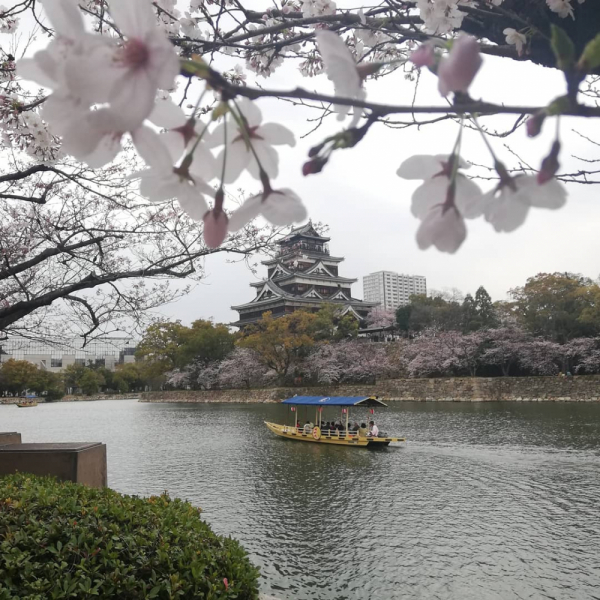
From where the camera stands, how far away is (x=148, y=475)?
1183cm

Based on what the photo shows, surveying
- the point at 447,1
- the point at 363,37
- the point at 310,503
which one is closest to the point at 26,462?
the point at 310,503

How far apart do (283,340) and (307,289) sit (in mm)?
7628

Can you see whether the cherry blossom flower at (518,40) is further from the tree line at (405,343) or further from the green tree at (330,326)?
the green tree at (330,326)

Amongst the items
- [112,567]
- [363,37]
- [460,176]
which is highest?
[363,37]

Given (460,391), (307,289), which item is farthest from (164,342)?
(460,391)

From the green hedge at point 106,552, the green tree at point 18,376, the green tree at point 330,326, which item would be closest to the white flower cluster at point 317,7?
the green hedge at point 106,552

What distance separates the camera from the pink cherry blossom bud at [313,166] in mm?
544

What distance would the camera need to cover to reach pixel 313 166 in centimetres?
54

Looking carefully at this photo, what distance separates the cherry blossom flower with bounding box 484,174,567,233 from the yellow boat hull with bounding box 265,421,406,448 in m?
14.2

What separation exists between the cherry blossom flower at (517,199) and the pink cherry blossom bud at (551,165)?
0.02 metres

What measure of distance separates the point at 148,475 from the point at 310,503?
4.58 m

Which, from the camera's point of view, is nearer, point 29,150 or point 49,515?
point 49,515

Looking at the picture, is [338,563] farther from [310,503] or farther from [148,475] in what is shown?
[148,475]

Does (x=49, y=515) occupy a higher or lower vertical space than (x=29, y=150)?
lower
